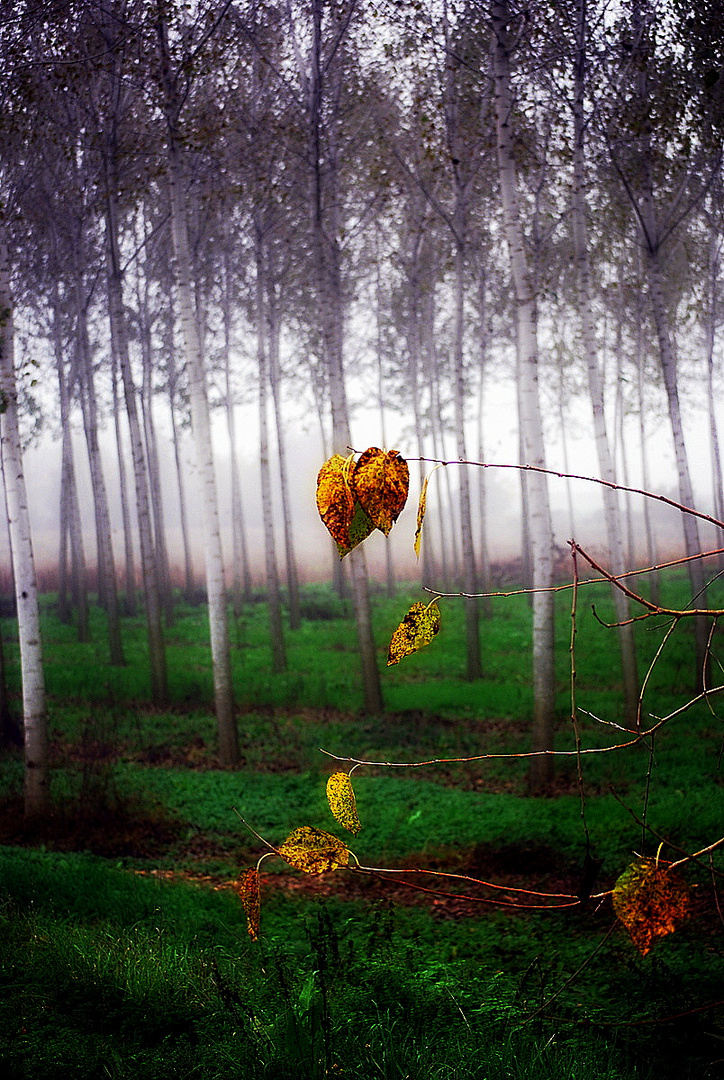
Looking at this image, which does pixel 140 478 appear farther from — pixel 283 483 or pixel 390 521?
pixel 390 521

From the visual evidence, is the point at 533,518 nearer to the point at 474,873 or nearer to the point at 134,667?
the point at 474,873

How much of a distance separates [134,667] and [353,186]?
8952 mm

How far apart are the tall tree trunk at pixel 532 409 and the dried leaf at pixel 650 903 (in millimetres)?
5710

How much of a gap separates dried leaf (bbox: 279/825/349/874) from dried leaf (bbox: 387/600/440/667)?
1.40 feet

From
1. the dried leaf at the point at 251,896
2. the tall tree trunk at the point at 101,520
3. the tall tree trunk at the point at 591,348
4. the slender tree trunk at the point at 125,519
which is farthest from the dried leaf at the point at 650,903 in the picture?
the slender tree trunk at the point at 125,519

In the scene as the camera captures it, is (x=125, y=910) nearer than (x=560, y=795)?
Yes

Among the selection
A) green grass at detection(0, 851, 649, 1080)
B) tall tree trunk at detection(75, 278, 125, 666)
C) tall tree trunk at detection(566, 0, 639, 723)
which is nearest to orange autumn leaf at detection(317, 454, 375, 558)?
green grass at detection(0, 851, 649, 1080)

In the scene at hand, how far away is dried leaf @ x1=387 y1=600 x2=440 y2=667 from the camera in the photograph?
147 centimetres

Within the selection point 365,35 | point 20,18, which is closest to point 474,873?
point 20,18

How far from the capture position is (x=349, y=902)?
503 cm

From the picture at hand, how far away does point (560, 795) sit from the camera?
6.94 meters

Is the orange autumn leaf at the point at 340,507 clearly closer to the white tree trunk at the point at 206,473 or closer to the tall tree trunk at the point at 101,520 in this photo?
the white tree trunk at the point at 206,473

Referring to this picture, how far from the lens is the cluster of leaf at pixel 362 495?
1.25m

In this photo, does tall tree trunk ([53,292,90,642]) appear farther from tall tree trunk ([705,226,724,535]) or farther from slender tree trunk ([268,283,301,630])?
tall tree trunk ([705,226,724,535])
